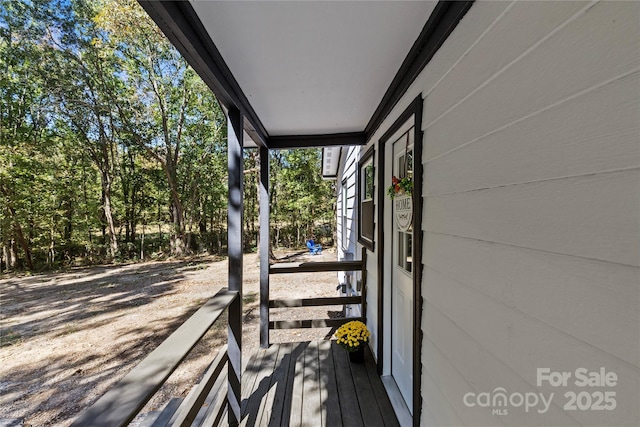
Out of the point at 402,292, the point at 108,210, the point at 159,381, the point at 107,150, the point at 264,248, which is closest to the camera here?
the point at 159,381

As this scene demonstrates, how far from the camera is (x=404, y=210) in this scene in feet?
5.99

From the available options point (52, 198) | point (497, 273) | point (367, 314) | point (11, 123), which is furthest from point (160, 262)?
point (497, 273)

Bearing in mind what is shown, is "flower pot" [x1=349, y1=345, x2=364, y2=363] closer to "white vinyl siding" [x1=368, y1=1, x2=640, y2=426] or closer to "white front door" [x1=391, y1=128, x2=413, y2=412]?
"white front door" [x1=391, y1=128, x2=413, y2=412]

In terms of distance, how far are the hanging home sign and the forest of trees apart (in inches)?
253

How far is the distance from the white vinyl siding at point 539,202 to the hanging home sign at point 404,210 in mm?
514

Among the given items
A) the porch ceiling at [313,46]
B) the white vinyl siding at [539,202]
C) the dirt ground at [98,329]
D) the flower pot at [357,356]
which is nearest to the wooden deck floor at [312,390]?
the flower pot at [357,356]

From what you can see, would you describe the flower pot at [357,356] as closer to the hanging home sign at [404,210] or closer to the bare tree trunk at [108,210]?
the hanging home sign at [404,210]

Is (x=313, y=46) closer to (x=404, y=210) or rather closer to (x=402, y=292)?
(x=404, y=210)

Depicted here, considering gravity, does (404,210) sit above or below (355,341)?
above

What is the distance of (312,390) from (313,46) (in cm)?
241

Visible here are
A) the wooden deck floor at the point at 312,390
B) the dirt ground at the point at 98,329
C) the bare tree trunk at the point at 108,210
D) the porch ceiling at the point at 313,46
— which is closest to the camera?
the porch ceiling at the point at 313,46

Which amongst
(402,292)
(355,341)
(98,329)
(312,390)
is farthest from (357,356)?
(98,329)

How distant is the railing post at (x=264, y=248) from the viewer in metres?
3.00

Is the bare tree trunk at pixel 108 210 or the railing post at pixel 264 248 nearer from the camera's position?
the railing post at pixel 264 248
